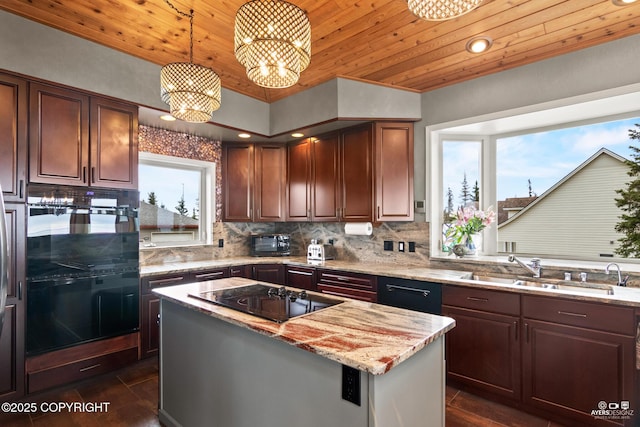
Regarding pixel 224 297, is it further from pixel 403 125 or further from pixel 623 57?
pixel 623 57

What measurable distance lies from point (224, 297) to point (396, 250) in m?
2.16

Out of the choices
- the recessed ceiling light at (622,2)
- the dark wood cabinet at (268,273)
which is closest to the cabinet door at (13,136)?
the dark wood cabinet at (268,273)

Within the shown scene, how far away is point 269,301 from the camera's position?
187cm

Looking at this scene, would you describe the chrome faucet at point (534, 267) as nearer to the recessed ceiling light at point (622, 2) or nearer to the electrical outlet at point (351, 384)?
the recessed ceiling light at point (622, 2)

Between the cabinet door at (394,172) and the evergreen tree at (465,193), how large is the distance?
55 centimetres

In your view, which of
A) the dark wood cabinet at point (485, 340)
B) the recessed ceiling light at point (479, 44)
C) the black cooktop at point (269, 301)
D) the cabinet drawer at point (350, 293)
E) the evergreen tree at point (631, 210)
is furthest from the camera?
the cabinet drawer at point (350, 293)

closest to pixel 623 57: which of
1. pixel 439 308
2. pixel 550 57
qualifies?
pixel 550 57

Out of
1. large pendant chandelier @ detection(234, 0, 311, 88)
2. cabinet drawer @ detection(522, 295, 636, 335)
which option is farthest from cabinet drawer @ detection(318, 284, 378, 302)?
large pendant chandelier @ detection(234, 0, 311, 88)

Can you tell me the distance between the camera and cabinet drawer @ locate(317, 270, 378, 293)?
3.15m

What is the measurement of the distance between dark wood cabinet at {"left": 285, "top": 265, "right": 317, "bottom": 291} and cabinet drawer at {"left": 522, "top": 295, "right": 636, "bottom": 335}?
1981 mm

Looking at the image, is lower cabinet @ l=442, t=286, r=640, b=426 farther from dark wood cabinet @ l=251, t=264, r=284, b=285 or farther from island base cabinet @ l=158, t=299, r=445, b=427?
dark wood cabinet @ l=251, t=264, r=284, b=285

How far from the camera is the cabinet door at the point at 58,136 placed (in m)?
2.40

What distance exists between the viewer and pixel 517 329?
2330mm

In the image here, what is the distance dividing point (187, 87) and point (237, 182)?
2.22 metres
